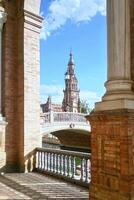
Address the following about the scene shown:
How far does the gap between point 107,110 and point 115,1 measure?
6.00 feet

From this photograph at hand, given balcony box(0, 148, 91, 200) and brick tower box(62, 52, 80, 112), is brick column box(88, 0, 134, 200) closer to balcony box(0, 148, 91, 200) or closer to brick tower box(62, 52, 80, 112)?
balcony box(0, 148, 91, 200)

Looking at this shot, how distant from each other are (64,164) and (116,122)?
3.94 metres

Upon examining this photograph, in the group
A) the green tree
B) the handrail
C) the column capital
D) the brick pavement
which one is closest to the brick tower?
the green tree

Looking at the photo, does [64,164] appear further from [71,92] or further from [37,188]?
[71,92]

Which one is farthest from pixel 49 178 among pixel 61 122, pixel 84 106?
pixel 84 106

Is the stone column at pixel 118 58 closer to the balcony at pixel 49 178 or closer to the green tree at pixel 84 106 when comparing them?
the balcony at pixel 49 178

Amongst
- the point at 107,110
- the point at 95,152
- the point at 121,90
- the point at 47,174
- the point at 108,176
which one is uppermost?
the point at 121,90

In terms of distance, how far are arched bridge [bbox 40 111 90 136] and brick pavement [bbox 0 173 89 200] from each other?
14.9 meters

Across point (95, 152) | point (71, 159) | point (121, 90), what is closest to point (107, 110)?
point (121, 90)

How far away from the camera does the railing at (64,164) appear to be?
7.41 meters

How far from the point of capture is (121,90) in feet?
16.4

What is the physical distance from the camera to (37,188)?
23.3 feet

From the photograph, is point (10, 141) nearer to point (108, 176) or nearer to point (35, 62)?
point (35, 62)

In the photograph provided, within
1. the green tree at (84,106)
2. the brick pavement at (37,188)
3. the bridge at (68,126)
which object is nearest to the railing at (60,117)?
the bridge at (68,126)
